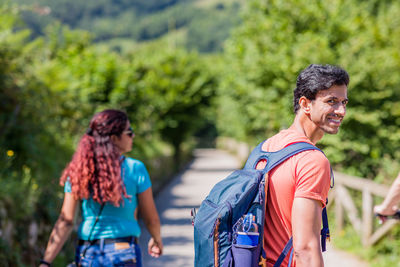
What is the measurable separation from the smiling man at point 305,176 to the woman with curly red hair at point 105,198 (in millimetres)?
1158

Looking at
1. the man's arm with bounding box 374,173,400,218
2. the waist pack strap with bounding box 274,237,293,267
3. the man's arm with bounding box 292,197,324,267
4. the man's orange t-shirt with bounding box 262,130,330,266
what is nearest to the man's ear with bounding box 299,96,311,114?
the man's orange t-shirt with bounding box 262,130,330,266

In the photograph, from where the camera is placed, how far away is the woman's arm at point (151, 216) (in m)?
3.31

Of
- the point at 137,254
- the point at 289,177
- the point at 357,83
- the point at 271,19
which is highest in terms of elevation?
the point at 271,19

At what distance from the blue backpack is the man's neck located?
177 millimetres

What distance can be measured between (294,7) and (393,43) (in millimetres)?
2539

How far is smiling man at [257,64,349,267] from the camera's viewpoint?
2051 mm

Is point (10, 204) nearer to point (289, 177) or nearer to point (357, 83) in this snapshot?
point (289, 177)

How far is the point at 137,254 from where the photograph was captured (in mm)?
3180

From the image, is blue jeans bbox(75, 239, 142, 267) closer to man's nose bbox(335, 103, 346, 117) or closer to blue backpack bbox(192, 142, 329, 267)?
blue backpack bbox(192, 142, 329, 267)

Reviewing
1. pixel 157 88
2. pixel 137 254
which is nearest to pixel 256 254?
pixel 137 254

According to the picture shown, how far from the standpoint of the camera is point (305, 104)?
91.5 inches

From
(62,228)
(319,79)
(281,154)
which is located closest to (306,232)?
(281,154)

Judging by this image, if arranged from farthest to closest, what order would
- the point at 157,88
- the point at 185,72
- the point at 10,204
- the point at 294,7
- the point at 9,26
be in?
the point at 185,72, the point at 157,88, the point at 294,7, the point at 9,26, the point at 10,204

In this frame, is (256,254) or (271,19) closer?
(256,254)
